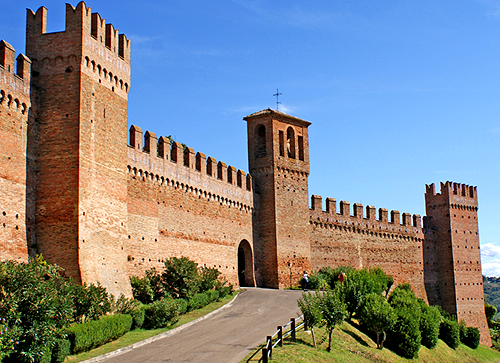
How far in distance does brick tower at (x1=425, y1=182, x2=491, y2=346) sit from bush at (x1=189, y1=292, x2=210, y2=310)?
23962mm

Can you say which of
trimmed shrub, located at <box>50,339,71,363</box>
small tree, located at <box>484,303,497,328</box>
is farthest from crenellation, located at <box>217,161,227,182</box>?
small tree, located at <box>484,303,497,328</box>

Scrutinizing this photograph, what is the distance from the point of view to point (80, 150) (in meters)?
18.7

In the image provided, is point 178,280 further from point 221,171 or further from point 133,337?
point 221,171

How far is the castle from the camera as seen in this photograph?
1812 cm

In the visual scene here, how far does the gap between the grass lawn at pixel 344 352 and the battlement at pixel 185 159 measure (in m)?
9.13

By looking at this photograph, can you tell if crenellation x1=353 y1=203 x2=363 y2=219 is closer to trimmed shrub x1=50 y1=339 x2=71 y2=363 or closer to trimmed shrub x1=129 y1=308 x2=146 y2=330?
trimmed shrub x1=129 y1=308 x2=146 y2=330

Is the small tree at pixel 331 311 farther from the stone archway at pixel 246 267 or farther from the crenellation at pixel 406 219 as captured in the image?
the crenellation at pixel 406 219

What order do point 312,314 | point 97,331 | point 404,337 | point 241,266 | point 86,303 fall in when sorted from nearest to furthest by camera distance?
1. point 97,331
2. point 86,303
3. point 312,314
4. point 404,337
5. point 241,266

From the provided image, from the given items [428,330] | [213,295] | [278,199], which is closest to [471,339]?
[428,330]

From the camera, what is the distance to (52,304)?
46.4 feet

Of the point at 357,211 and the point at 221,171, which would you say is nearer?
the point at 221,171

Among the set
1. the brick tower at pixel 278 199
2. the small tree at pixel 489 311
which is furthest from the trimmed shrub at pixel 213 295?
the small tree at pixel 489 311

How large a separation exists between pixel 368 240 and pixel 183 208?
16.2 m

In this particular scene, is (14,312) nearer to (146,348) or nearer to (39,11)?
(146,348)
